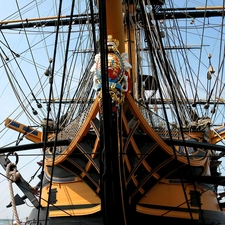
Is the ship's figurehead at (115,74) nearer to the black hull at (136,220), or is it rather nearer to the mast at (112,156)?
the mast at (112,156)

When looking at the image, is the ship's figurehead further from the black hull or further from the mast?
the black hull

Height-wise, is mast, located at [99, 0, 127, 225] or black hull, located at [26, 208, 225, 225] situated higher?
mast, located at [99, 0, 127, 225]

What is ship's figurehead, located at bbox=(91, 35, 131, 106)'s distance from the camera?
16.9 feet

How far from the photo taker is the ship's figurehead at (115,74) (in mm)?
5148

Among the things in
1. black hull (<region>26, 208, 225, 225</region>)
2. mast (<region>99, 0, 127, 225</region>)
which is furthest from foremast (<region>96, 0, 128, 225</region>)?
black hull (<region>26, 208, 225, 225</region>)

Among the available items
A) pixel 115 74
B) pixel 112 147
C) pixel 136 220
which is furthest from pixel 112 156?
pixel 136 220

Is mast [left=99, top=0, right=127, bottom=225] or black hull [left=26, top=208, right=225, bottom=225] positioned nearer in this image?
mast [left=99, top=0, right=127, bottom=225]

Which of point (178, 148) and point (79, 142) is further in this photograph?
point (178, 148)

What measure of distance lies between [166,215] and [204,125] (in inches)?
101

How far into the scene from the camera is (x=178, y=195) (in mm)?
6910

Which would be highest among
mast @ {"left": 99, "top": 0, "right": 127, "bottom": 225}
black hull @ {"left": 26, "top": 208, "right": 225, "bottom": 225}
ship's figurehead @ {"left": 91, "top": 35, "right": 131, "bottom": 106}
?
ship's figurehead @ {"left": 91, "top": 35, "right": 131, "bottom": 106}

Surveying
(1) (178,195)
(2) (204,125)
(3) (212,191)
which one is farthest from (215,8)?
(1) (178,195)

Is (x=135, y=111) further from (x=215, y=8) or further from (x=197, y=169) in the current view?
(x=215, y=8)

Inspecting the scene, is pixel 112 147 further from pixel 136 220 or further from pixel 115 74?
pixel 136 220
